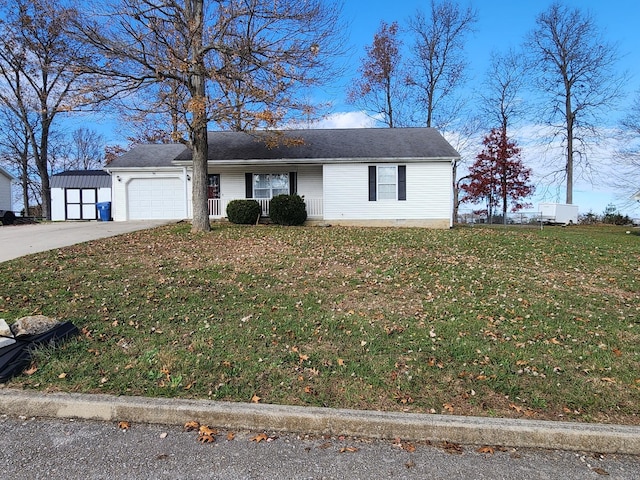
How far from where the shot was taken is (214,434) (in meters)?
2.92

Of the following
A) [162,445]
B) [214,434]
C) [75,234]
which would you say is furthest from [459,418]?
[75,234]

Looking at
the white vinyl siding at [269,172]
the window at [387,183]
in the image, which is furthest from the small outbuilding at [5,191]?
the window at [387,183]

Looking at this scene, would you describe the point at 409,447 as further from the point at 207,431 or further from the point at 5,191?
the point at 5,191

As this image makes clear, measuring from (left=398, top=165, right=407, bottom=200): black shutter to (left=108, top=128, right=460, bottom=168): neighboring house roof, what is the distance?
0.53m

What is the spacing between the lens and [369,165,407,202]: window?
55.3 ft

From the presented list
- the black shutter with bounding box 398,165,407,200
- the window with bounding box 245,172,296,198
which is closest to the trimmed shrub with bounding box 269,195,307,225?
the window with bounding box 245,172,296,198

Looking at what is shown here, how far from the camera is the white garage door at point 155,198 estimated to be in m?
18.5

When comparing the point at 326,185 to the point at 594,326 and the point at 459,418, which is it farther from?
the point at 459,418

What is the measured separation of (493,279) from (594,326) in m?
2.17

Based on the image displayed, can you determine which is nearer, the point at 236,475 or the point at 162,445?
the point at 236,475

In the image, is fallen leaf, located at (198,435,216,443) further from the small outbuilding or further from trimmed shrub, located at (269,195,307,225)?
the small outbuilding

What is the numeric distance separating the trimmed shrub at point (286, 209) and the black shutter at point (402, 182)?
4.11 m

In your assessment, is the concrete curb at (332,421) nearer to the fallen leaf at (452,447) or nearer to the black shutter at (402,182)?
the fallen leaf at (452,447)

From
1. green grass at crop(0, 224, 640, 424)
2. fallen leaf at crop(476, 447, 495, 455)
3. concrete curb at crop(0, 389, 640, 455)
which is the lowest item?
fallen leaf at crop(476, 447, 495, 455)
